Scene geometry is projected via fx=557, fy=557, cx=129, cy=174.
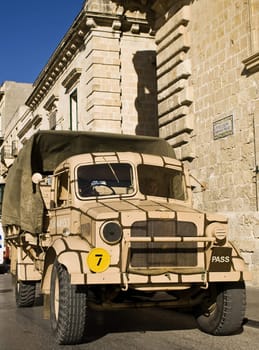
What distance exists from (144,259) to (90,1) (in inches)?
543

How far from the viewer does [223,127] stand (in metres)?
12.8

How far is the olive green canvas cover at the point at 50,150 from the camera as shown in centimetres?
898

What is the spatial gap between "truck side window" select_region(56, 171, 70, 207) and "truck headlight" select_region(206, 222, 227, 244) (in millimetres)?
2105

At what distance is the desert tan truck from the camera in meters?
Answer: 6.34

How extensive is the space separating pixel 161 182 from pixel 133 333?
81.7 inches

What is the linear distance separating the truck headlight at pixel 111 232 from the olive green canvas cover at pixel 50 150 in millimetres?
2631

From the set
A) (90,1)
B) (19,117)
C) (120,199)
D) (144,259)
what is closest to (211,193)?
(120,199)

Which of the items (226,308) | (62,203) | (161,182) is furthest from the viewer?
(62,203)

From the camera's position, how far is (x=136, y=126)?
19.4m

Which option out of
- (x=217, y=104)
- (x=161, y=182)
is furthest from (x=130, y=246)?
(x=217, y=104)

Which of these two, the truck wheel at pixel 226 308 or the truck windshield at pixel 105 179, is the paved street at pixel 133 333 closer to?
the truck wheel at pixel 226 308

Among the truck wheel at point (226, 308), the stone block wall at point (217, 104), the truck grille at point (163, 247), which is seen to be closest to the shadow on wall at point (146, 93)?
the stone block wall at point (217, 104)

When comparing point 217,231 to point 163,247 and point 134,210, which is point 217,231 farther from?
point 134,210

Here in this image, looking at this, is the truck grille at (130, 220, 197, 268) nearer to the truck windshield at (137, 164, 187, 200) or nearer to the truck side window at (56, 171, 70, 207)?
the truck windshield at (137, 164, 187, 200)
